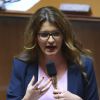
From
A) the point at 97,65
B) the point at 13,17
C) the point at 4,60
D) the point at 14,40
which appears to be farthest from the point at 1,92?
the point at 97,65

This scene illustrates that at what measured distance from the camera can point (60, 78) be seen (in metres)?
1.46

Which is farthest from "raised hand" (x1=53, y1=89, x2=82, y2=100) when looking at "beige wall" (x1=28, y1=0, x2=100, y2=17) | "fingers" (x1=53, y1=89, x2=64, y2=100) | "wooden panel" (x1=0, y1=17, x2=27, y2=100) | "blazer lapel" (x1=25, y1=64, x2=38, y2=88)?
"wooden panel" (x1=0, y1=17, x2=27, y2=100)

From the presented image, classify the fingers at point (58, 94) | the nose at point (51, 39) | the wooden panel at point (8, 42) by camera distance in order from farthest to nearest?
the wooden panel at point (8, 42), the nose at point (51, 39), the fingers at point (58, 94)

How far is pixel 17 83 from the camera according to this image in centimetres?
146

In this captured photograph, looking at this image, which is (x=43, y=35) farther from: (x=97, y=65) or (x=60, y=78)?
(x=97, y=65)

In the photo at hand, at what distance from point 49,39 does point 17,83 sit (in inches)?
10.6

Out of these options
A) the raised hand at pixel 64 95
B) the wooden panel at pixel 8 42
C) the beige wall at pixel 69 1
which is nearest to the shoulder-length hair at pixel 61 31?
the raised hand at pixel 64 95

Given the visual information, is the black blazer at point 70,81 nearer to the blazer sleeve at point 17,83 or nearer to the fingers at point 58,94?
the blazer sleeve at point 17,83

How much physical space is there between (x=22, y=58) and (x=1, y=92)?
68cm

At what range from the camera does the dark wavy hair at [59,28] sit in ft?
4.64

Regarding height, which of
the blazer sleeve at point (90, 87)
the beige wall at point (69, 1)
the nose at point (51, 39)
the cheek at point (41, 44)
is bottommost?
the blazer sleeve at point (90, 87)

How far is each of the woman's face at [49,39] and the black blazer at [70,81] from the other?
134 mm

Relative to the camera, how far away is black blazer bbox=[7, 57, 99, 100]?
1.44 m

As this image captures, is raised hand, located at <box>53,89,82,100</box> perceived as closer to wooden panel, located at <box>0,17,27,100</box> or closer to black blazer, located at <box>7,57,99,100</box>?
black blazer, located at <box>7,57,99,100</box>
